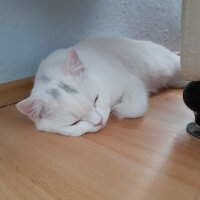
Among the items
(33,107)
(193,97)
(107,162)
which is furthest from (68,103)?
(193,97)

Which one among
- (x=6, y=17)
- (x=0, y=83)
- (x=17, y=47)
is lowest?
(x=0, y=83)

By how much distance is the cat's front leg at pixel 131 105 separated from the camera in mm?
1156

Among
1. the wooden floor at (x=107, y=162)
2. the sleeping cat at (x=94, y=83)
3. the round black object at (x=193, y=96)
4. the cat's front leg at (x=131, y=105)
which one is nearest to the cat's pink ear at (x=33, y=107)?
the sleeping cat at (x=94, y=83)

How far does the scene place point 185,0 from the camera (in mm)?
635

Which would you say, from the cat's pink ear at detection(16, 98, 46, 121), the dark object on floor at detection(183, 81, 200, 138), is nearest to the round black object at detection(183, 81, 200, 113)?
the dark object on floor at detection(183, 81, 200, 138)

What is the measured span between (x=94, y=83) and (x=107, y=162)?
36cm

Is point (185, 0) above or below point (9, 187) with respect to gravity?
above

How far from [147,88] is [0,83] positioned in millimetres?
865

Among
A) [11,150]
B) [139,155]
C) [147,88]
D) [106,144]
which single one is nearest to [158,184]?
[139,155]

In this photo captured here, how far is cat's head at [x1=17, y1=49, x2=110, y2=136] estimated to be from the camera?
959 mm

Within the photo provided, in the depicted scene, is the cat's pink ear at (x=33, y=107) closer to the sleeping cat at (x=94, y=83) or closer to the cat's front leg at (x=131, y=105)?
the sleeping cat at (x=94, y=83)

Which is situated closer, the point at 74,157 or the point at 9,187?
the point at 9,187

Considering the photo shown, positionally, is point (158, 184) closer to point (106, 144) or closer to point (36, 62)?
point (106, 144)

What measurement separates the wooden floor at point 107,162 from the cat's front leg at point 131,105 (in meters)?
0.04
